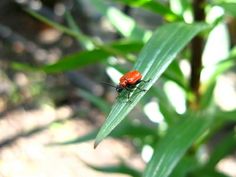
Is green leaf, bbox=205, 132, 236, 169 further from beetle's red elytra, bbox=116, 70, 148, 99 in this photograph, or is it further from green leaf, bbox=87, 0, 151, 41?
beetle's red elytra, bbox=116, 70, 148, 99

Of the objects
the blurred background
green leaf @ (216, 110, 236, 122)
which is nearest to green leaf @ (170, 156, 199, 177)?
green leaf @ (216, 110, 236, 122)

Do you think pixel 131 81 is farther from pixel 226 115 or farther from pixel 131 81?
pixel 226 115

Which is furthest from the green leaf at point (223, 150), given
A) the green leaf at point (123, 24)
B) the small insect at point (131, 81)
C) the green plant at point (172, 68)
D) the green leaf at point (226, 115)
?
the small insect at point (131, 81)

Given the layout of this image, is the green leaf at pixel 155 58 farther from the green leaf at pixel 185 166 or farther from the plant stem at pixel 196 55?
the green leaf at pixel 185 166

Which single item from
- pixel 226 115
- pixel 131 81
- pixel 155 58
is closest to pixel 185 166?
pixel 226 115

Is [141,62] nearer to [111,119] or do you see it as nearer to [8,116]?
[111,119]

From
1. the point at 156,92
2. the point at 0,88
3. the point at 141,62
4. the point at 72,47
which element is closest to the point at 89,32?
the point at 72,47

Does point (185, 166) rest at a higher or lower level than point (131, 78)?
higher
